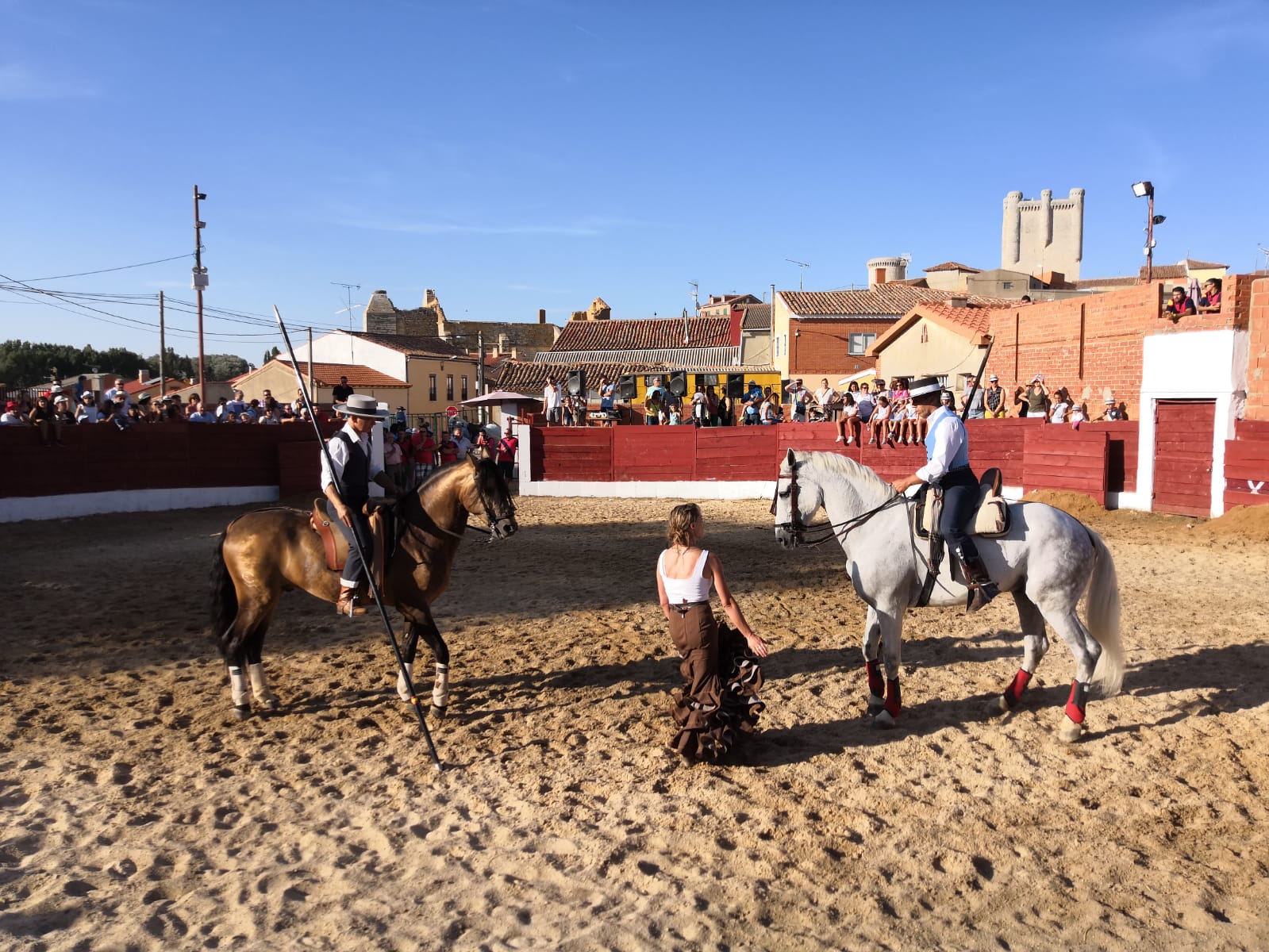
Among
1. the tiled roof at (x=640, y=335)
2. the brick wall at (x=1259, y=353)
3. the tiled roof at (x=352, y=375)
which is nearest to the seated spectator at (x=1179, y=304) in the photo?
the brick wall at (x=1259, y=353)

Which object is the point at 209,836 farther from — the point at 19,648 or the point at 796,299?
the point at 796,299

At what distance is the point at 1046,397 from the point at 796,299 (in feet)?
97.4

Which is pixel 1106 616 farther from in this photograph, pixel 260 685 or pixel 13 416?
pixel 13 416

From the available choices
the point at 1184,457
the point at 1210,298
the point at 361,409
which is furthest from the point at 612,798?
the point at 1210,298

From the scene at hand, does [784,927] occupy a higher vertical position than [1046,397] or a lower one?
lower

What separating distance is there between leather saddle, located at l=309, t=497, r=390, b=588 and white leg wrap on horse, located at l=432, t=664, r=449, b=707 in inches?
31.6

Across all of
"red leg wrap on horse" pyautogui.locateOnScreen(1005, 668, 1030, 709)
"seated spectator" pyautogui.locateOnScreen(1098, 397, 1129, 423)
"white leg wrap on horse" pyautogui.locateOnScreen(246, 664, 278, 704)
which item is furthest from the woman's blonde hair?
"seated spectator" pyautogui.locateOnScreen(1098, 397, 1129, 423)

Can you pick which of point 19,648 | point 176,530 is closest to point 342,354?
point 176,530

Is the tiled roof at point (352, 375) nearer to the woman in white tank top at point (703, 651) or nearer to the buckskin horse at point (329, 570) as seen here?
the buckskin horse at point (329, 570)

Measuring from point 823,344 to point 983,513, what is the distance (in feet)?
134

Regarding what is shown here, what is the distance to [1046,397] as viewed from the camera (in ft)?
63.1

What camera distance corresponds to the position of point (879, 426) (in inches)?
780

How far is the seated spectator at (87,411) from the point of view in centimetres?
1872

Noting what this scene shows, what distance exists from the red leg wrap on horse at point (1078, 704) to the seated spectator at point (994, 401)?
14.7m
